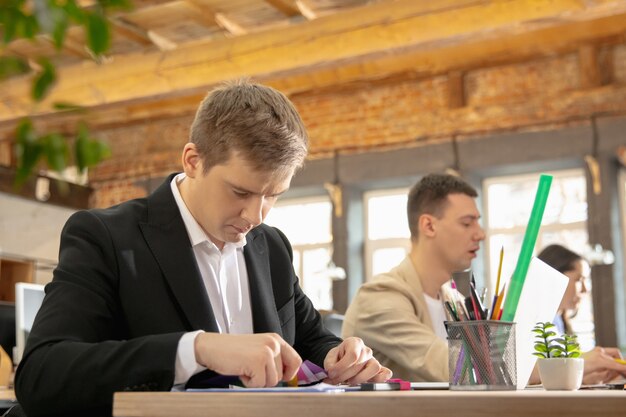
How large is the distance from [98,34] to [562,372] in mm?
Result: 1187

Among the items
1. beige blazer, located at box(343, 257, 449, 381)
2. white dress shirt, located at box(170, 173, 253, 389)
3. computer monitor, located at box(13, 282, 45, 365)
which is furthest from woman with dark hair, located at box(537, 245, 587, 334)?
white dress shirt, located at box(170, 173, 253, 389)

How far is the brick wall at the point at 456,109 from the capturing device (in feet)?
27.1

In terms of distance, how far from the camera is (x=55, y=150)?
646mm

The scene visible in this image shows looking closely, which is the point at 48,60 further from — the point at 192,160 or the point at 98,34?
the point at 192,160

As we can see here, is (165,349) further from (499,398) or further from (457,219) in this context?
(457,219)

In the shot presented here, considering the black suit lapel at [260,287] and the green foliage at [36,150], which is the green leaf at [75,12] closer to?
the green foliage at [36,150]

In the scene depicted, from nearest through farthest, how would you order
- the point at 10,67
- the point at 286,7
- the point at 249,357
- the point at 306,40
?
the point at 10,67 < the point at 249,357 < the point at 306,40 < the point at 286,7

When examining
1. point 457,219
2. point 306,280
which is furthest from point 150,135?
point 457,219

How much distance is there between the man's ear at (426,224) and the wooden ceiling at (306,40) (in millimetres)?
3276

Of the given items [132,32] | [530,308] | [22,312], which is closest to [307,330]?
[530,308]

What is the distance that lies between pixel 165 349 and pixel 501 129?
7.47 metres

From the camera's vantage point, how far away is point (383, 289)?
2.96 metres

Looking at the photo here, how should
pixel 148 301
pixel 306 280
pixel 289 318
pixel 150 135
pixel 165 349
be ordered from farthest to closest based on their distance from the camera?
pixel 150 135 → pixel 306 280 → pixel 289 318 → pixel 148 301 → pixel 165 349

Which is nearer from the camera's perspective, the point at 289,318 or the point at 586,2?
the point at 289,318
